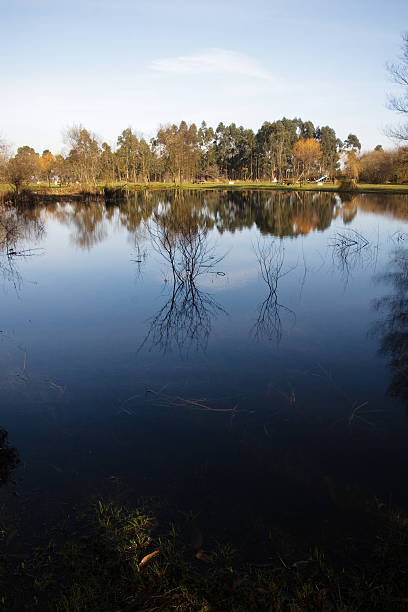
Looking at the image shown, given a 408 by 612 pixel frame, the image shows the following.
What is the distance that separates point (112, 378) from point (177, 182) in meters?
85.4

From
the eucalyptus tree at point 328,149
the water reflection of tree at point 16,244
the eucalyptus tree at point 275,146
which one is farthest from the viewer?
the eucalyptus tree at point 328,149

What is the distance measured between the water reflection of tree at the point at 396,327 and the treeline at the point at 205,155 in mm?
57711

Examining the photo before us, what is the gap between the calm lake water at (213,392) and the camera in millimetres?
3924

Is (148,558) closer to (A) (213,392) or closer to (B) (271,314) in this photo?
(A) (213,392)

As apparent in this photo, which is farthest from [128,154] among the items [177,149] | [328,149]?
[328,149]

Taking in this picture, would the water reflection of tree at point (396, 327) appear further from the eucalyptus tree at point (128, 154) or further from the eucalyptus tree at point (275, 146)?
the eucalyptus tree at point (275, 146)

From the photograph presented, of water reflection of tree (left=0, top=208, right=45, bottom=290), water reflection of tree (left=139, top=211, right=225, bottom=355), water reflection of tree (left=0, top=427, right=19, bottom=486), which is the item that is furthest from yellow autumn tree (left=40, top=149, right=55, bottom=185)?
water reflection of tree (left=0, top=427, right=19, bottom=486)

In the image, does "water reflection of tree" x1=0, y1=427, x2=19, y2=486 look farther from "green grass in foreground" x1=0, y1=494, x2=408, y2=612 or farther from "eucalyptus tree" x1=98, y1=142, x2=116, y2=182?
"eucalyptus tree" x1=98, y1=142, x2=116, y2=182

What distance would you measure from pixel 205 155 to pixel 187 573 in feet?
401

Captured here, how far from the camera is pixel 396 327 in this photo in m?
8.62

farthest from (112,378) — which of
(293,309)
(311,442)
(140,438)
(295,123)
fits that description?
(295,123)

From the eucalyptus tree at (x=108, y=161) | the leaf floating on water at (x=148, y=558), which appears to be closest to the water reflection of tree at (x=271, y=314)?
the leaf floating on water at (x=148, y=558)

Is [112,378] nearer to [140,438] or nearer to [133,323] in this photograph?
[140,438]

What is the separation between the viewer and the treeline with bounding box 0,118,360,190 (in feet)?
260
